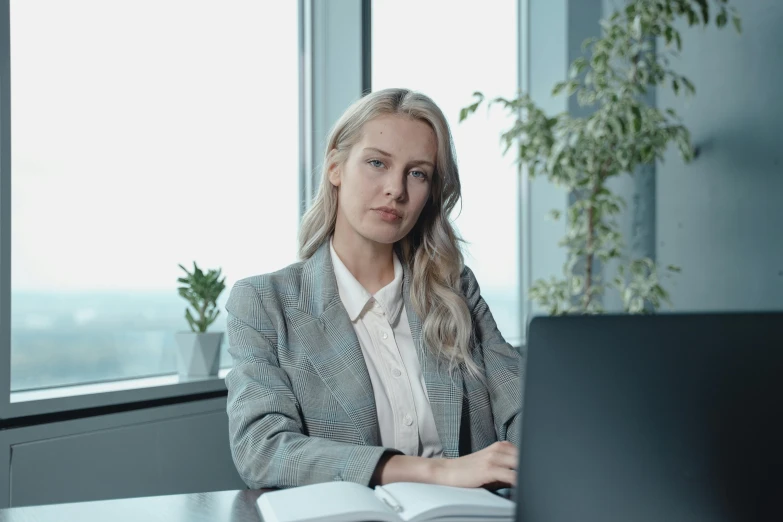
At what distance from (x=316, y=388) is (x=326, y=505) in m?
0.52

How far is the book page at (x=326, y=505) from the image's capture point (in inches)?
37.7

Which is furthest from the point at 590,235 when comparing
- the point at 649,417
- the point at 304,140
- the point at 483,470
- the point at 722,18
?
the point at 649,417

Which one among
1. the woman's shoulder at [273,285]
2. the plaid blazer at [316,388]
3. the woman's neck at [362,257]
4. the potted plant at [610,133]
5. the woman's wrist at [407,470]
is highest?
the potted plant at [610,133]

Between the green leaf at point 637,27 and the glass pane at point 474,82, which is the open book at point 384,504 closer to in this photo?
the glass pane at point 474,82

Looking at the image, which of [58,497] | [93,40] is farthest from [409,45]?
[58,497]

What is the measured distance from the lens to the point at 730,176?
3.47 metres

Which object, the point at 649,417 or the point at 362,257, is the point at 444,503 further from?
the point at 362,257

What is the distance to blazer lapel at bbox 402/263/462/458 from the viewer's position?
156 cm

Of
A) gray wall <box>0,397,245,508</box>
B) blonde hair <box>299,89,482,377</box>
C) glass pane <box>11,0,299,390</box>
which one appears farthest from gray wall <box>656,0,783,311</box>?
gray wall <box>0,397,245,508</box>

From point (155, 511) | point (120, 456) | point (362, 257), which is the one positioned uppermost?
point (362, 257)

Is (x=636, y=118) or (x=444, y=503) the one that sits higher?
(x=636, y=118)

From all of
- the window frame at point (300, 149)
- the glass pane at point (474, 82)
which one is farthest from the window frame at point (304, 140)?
the glass pane at point (474, 82)

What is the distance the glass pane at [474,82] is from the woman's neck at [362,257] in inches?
61.9

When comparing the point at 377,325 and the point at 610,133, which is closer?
→ the point at 377,325
